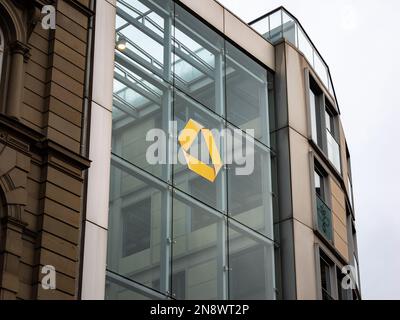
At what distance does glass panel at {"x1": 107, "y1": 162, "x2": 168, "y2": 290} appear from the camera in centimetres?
2316

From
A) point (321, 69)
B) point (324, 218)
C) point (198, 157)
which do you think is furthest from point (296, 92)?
point (198, 157)

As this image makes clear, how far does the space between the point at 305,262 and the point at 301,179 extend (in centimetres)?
272

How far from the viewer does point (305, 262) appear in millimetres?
29156

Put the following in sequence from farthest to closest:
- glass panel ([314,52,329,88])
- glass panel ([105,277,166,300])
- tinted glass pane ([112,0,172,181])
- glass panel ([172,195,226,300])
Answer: glass panel ([314,52,329,88]) < glass panel ([172,195,226,300]) < tinted glass pane ([112,0,172,181]) < glass panel ([105,277,166,300])

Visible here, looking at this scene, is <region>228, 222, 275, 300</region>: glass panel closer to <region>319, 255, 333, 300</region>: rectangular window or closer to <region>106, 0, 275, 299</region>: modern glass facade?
<region>106, 0, 275, 299</region>: modern glass facade

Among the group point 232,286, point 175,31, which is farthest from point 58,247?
point 175,31

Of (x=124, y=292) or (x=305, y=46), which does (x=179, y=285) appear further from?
(x=305, y=46)

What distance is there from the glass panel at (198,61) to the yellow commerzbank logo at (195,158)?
3.08ft

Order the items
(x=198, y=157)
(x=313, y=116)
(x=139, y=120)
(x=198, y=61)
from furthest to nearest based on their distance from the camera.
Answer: (x=313, y=116) < (x=198, y=61) < (x=198, y=157) < (x=139, y=120)

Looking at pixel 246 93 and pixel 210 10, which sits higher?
pixel 210 10

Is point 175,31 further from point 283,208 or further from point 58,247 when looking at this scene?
point 58,247

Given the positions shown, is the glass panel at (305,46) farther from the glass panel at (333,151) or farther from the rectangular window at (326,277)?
the rectangular window at (326,277)

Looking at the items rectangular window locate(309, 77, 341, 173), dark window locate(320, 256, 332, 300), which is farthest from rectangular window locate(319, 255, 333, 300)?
rectangular window locate(309, 77, 341, 173)

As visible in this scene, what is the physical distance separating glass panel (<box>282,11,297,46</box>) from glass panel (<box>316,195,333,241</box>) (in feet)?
18.0
